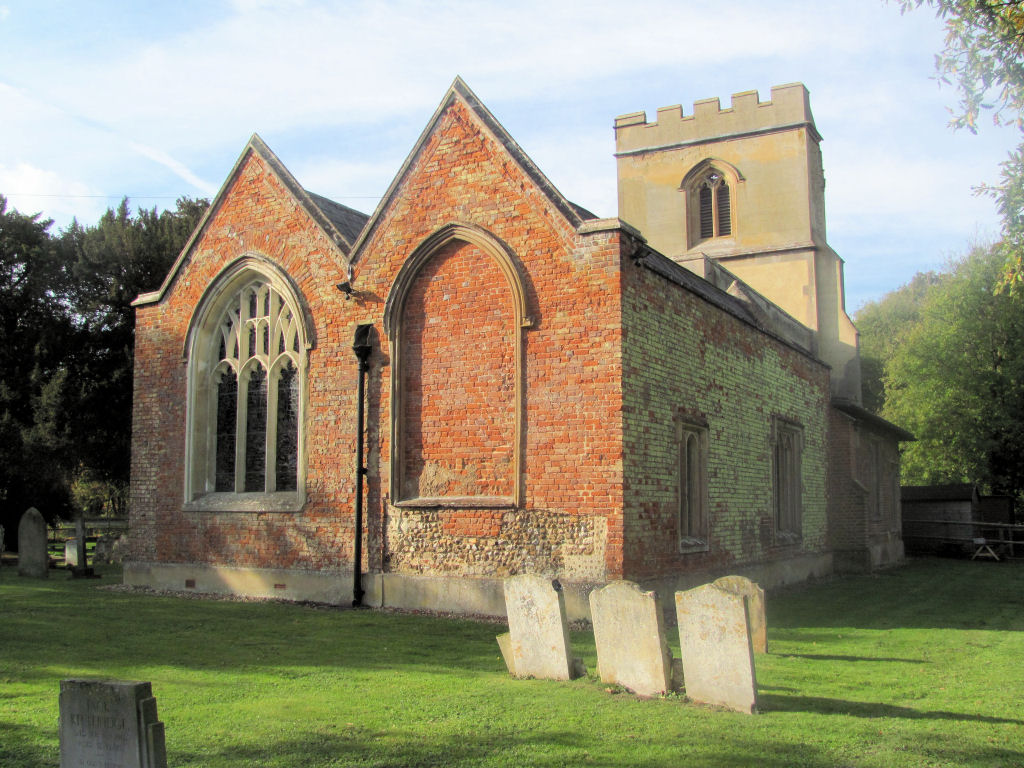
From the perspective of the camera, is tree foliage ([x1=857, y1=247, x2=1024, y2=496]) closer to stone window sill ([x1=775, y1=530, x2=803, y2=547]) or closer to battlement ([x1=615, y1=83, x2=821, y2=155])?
battlement ([x1=615, y1=83, x2=821, y2=155])

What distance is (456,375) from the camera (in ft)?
48.8

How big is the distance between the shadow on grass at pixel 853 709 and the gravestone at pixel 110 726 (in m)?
4.95

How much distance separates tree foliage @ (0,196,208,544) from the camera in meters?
25.6

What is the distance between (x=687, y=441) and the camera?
51.8 ft

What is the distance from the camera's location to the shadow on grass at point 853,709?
7.50m

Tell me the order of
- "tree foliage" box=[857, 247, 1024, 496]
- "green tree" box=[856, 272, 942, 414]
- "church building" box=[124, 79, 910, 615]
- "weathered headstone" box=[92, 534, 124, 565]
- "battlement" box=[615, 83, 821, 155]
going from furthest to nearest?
"green tree" box=[856, 272, 942, 414] → "tree foliage" box=[857, 247, 1024, 496] → "battlement" box=[615, 83, 821, 155] → "weathered headstone" box=[92, 534, 124, 565] → "church building" box=[124, 79, 910, 615]

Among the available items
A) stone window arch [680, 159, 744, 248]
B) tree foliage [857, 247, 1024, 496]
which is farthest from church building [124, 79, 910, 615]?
tree foliage [857, 247, 1024, 496]

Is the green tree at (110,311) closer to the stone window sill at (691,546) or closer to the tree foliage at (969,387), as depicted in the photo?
the stone window sill at (691,546)

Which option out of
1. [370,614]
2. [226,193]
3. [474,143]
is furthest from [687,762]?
[226,193]

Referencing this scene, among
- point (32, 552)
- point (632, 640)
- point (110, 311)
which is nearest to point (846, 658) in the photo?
point (632, 640)

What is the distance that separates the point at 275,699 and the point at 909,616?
10976 millimetres

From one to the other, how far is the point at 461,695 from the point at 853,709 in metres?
3.37

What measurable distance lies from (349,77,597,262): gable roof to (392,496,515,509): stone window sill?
4352 mm

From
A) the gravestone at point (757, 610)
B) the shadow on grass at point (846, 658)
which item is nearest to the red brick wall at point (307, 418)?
the gravestone at point (757, 610)
